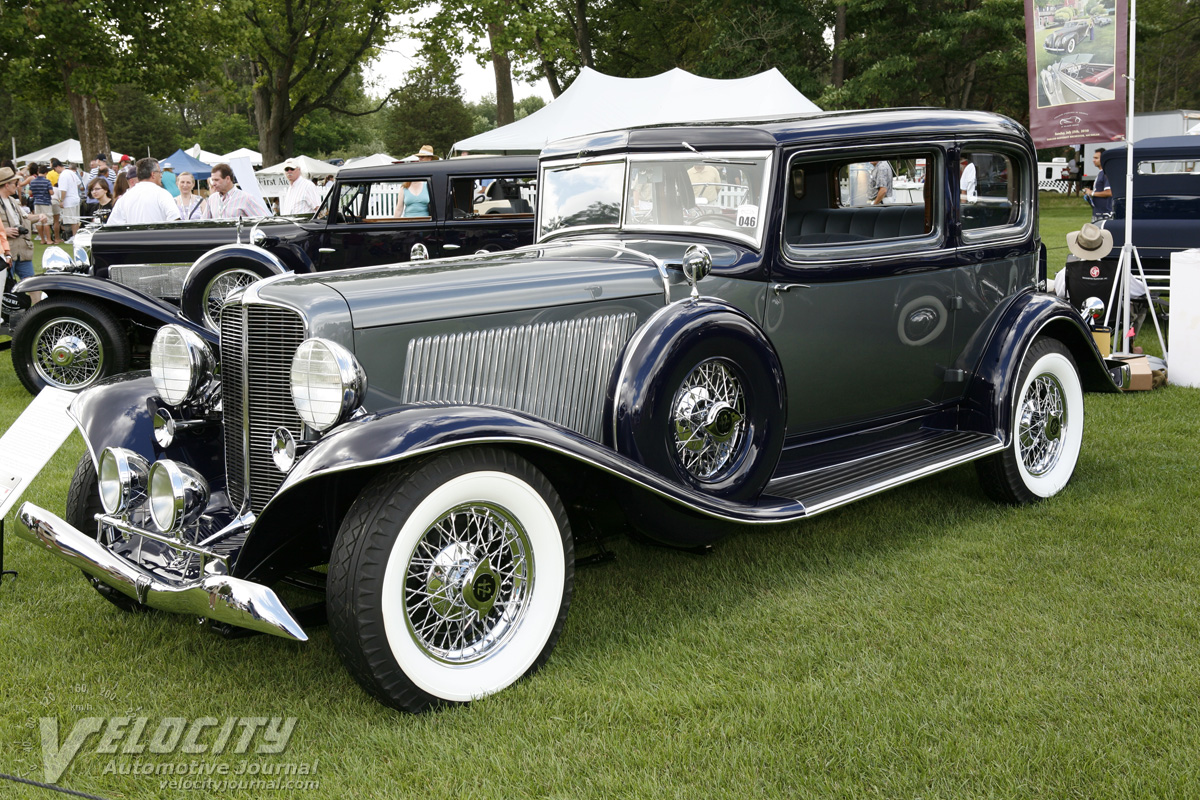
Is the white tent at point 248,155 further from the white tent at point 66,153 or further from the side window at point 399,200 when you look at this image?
the side window at point 399,200

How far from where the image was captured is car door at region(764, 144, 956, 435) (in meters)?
4.15

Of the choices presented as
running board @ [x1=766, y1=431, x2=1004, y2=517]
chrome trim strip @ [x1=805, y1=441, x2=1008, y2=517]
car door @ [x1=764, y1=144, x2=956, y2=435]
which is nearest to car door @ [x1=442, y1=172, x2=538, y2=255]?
car door @ [x1=764, y1=144, x2=956, y2=435]

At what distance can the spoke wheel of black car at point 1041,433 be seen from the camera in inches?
188

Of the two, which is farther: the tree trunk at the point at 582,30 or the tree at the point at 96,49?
the tree trunk at the point at 582,30

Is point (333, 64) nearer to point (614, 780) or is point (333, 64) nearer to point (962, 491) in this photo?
point (962, 491)

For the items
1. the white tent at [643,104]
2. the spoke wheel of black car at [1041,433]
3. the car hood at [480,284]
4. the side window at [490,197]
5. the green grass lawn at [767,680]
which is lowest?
the green grass lawn at [767,680]

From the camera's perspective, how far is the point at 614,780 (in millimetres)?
2633

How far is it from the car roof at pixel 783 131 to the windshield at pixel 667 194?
6cm

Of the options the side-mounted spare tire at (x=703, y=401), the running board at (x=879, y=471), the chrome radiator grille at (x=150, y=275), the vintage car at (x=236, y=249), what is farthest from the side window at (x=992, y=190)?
the chrome radiator grille at (x=150, y=275)

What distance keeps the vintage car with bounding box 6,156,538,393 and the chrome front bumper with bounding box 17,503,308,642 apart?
5177mm

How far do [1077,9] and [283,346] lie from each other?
7.47 metres

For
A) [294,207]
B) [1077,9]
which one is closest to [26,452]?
[1077,9]

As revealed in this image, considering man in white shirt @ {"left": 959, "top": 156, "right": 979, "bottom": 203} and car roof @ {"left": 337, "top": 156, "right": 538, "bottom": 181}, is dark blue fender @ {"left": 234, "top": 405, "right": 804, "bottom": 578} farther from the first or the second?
car roof @ {"left": 337, "top": 156, "right": 538, "bottom": 181}

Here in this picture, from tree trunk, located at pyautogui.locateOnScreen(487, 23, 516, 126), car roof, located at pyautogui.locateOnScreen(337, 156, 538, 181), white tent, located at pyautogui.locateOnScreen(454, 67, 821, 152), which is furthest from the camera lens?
tree trunk, located at pyautogui.locateOnScreen(487, 23, 516, 126)
